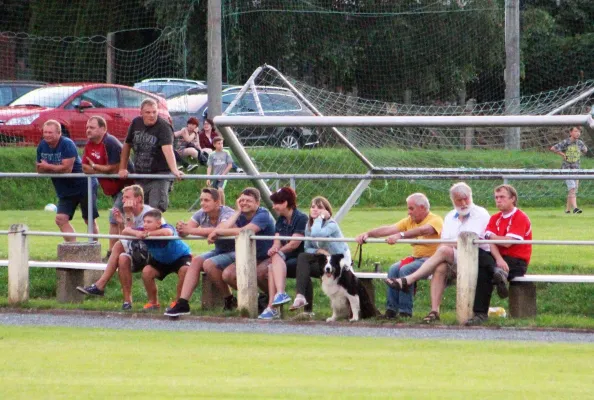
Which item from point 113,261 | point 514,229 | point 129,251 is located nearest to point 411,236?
point 514,229

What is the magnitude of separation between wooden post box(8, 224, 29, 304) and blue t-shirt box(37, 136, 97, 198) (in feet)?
3.90

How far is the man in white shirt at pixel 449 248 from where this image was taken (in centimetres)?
1309

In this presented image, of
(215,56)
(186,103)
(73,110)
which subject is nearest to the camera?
(215,56)

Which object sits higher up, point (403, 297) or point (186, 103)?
point (186, 103)

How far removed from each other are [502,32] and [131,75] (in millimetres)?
8360

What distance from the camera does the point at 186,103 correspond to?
29.3 m

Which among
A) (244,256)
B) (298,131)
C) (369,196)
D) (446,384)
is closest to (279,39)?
(369,196)

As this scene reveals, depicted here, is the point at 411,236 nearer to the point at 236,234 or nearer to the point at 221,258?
the point at 236,234

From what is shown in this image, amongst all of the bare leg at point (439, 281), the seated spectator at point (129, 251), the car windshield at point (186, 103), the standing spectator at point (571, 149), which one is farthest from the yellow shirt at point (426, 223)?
the car windshield at point (186, 103)

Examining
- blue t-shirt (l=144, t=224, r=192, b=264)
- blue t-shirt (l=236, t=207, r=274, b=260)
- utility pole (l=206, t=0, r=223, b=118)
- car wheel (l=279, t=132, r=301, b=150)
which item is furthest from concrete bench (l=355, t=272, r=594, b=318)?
utility pole (l=206, t=0, r=223, b=118)

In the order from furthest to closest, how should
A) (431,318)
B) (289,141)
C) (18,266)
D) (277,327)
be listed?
(289,141) → (18,266) → (431,318) → (277,327)

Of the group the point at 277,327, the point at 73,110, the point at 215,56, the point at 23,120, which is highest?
the point at 215,56

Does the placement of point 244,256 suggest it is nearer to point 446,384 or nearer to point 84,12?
point 446,384

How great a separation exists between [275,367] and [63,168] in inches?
252
